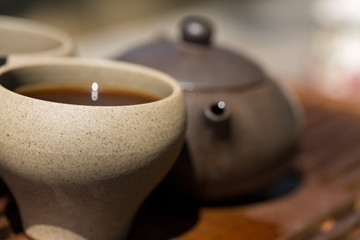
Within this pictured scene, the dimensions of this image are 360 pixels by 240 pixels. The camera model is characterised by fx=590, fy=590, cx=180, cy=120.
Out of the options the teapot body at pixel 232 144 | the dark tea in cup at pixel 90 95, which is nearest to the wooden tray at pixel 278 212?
the teapot body at pixel 232 144

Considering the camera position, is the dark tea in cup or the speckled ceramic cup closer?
the speckled ceramic cup

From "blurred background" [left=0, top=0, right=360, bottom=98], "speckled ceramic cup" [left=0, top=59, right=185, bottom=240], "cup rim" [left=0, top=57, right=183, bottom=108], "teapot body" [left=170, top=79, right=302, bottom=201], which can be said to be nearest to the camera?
"speckled ceramic cup" [left=0, top=59, right=185, bottom=240]

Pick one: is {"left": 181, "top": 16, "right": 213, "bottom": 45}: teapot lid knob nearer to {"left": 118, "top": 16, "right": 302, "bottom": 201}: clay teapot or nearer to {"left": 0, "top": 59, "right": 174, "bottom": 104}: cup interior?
{"left": 118, "top": 16, "right": 302, "bottom": 201}: clay teapot

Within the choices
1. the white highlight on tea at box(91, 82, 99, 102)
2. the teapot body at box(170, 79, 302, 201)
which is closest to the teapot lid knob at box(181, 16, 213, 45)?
the teapot body at box(170, 79, 302, 201)

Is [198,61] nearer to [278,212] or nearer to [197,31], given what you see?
[197,31]

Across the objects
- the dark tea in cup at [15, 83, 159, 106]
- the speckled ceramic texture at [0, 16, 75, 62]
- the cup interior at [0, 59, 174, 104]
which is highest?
the speckled ceramic texture at [0, 16, 75, 62]

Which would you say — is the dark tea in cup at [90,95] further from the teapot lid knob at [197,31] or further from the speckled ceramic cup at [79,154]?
the teapot lid knob at [197,31]

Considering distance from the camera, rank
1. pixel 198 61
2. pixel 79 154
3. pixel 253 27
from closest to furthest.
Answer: pixel 79 154
pixel 198 61
pixel 253 27

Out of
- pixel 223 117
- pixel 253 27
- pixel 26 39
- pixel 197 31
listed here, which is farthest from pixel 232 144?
pixel 253 27

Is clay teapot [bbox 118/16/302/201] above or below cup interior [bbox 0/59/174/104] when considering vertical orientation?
below
